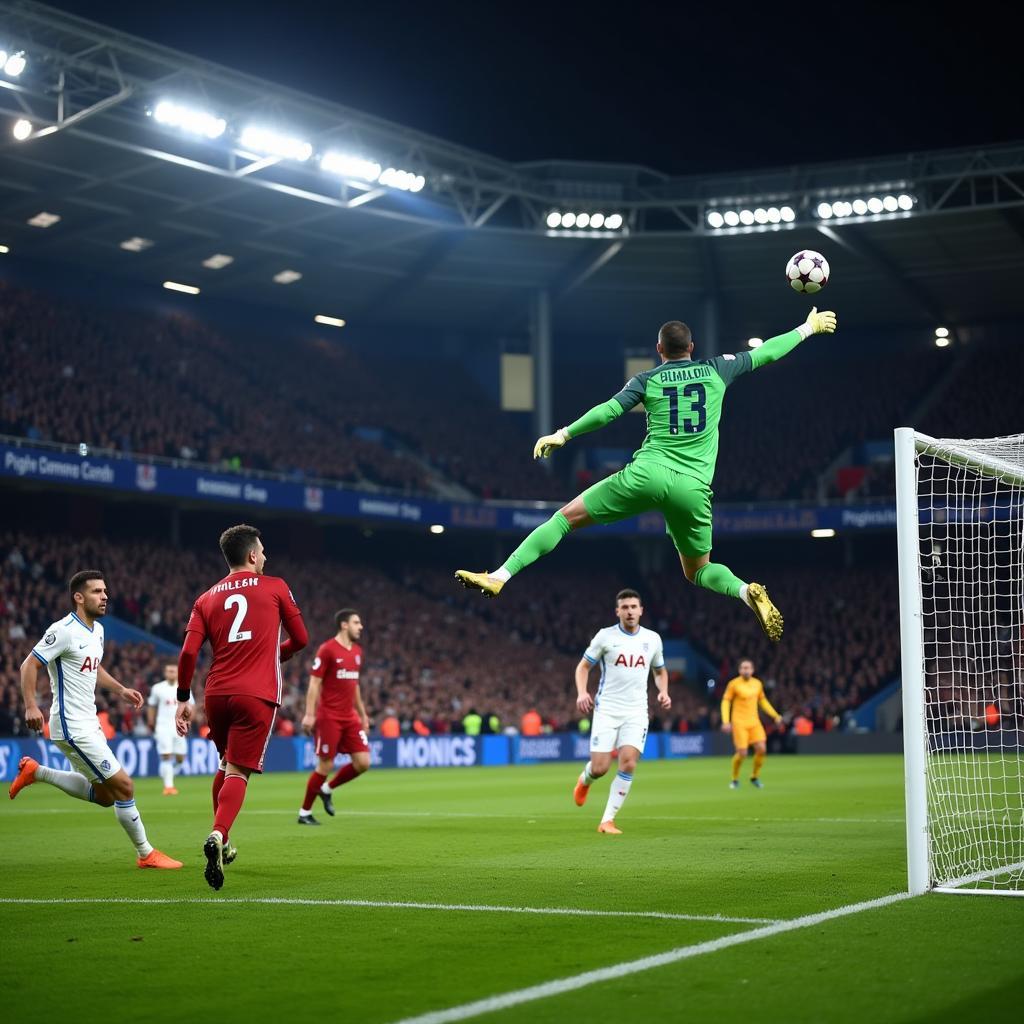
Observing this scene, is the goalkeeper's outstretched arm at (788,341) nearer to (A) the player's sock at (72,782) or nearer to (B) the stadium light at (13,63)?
(A) the player's sock at (72,782)

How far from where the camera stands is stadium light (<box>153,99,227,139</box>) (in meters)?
31.7

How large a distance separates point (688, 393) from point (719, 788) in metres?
16.0

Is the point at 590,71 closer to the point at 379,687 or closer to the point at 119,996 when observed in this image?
the point at 379,687

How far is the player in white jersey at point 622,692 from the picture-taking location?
14.5m

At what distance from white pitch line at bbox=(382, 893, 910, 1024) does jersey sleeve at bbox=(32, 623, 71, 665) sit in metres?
5.74

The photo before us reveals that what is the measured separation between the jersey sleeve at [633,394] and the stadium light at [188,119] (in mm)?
25227

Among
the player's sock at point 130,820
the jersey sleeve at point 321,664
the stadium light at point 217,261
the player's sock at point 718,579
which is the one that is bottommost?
the player's sock at point 130,820

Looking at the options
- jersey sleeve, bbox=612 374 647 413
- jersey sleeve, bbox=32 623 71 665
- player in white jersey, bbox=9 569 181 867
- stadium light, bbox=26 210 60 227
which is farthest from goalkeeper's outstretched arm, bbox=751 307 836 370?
stadium light, bbox=26 210 60 227

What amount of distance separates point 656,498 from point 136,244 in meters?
35.0

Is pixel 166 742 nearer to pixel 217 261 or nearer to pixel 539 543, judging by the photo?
pixel 539 543

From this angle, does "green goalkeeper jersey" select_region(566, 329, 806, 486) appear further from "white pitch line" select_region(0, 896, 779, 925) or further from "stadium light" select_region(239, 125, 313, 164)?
"stadium light" select_region(239, 125, 313, 164)

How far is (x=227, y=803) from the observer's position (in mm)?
9406

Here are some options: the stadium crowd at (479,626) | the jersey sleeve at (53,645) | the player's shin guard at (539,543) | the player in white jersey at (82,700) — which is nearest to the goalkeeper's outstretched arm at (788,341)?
the player's shin guard at (539,543)

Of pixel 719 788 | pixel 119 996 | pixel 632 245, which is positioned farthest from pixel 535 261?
pixel 119 996
